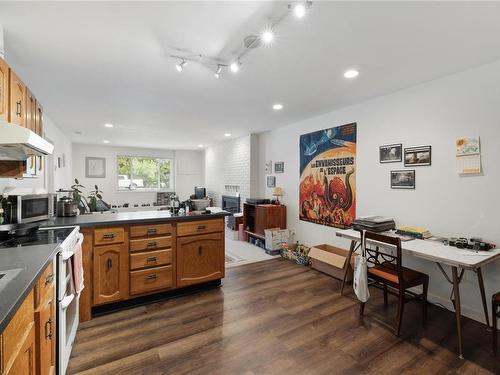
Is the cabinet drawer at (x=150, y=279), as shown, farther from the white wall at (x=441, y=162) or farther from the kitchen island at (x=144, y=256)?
the white wall at (x=441, y=162)

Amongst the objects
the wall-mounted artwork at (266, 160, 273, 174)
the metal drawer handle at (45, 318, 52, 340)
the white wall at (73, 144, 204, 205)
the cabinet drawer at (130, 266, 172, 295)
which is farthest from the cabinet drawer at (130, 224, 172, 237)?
the white wall at (73, 144, 204, 205)

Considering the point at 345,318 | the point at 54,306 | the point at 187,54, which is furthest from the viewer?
the point at 345,318

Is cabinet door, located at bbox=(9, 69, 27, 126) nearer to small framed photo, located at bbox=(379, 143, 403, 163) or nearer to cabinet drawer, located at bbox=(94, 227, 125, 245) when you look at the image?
cabinet drawer, located at bbox=(94, 227, 125, 245)

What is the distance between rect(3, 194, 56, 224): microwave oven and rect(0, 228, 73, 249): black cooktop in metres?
0.19

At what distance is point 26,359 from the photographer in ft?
3.41

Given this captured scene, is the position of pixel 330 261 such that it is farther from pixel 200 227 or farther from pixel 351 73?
pixel 351 73

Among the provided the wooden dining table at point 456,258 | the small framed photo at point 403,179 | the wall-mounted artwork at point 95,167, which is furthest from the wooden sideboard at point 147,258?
the wall-mounted artwork at point 95,167

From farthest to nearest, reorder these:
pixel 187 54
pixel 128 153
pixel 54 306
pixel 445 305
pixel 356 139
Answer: pixel 128 153 → pixel 356 139 → pixel 445 305 → pixel 187 54 → pixel 54 306

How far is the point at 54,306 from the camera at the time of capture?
4.84 ft

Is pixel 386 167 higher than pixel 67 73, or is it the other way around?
pixel 67 73

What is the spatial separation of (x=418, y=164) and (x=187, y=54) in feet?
8.85

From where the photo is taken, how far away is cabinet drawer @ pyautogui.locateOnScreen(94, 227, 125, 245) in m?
2.31

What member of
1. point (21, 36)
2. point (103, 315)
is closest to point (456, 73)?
point (21, 36)

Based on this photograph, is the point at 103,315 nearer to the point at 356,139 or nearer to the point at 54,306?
the point at 54,306
